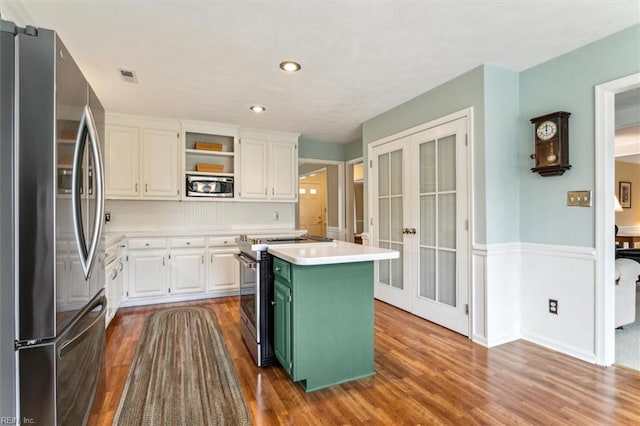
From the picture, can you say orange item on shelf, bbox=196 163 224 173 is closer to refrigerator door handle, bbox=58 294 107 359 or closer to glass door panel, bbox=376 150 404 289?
glass door panel, bbox=376 150 404 289

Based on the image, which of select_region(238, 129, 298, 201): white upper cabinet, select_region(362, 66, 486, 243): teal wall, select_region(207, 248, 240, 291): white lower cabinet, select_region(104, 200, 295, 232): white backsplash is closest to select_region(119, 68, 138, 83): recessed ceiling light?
select_region(238, 129, 298, 201): white upper cabinet

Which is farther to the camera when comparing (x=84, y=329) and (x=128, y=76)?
(x=128, y=76)

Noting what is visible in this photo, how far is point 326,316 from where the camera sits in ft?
7.03

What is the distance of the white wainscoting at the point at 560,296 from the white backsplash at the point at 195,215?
3.41m

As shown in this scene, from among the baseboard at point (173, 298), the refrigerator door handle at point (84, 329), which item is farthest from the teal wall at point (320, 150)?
the refrigerator door handle at point (84, 329)

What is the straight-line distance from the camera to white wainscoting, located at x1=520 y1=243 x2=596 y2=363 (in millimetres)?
2510

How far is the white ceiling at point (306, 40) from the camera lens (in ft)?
6.61

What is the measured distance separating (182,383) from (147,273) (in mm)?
2262

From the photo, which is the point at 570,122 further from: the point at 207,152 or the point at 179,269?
the point at 179,269

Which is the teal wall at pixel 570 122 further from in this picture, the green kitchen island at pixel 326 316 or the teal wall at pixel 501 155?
the green kitchen island at pixel 326 316

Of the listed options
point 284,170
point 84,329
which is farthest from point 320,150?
point 84,329

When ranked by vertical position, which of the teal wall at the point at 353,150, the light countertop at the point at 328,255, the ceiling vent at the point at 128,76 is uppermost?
the ceiling vent at the point at 128,76

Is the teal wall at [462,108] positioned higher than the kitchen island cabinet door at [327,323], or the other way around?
the teal wall at [462,108]

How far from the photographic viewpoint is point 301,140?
18.1ft
